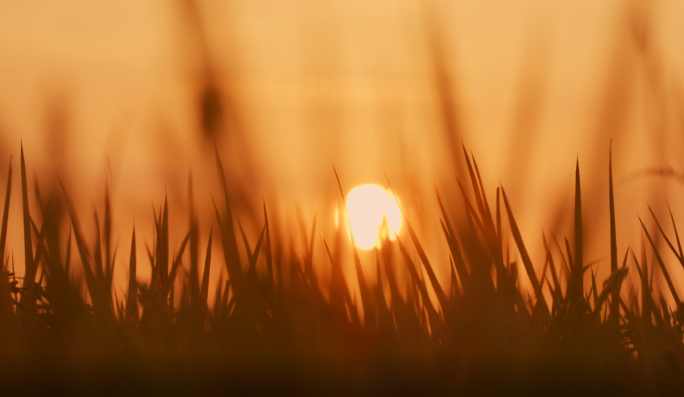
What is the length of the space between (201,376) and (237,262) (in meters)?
0.10

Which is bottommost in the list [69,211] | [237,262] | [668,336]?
[668,336]

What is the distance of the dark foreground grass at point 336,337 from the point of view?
1.70 feet

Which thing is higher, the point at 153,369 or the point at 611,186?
the point at 611,186

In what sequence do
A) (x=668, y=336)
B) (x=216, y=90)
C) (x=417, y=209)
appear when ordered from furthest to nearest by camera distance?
(x=417, y=209) → (x=668, y=336) → (x=216, y=90)

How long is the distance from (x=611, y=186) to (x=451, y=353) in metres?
0.22

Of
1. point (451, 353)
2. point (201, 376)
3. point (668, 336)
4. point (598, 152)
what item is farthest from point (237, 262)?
point (668, 336)

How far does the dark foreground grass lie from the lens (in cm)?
52

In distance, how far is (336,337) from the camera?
568mm

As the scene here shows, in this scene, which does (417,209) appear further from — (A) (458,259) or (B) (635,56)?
(B) (635,56)

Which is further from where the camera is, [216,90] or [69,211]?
[69,211]

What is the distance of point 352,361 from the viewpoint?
1.76 feet

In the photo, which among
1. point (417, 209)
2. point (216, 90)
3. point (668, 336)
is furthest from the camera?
point (417, 209)

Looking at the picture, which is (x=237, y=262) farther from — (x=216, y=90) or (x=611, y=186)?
(x=611, y=186)

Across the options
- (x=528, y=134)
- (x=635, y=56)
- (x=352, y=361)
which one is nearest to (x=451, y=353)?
(x=352, y=361)
